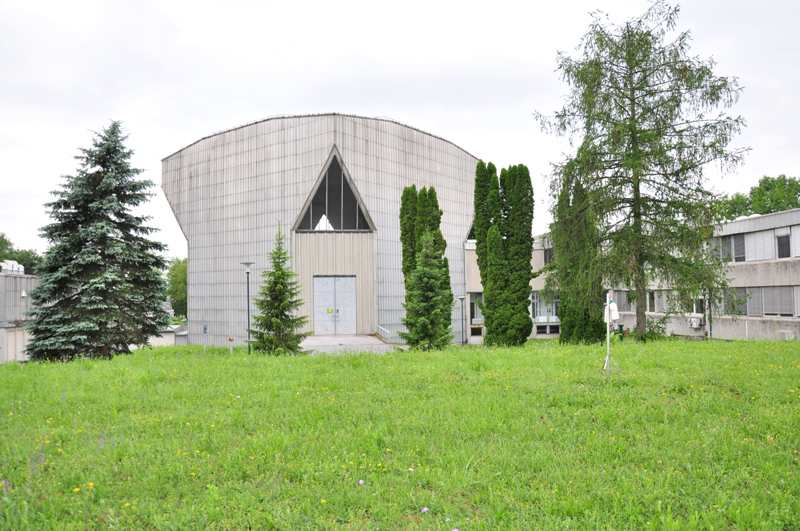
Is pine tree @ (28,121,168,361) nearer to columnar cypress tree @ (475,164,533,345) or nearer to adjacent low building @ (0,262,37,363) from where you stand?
columnar cypress tree @ (475,164,533,345)

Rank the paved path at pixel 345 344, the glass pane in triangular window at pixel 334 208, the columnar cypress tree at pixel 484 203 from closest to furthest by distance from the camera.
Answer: the columnar cypress tree at pixel 484 203 < the paved path at pixel 345 344 < the glass pane in triangular window at pixel 334 208

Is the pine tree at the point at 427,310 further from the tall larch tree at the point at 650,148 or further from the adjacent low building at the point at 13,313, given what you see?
the adjacent low building at the point at 13,313

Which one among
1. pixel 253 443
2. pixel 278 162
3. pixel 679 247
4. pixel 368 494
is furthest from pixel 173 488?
pixel 278 162

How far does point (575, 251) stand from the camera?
57.8 ft

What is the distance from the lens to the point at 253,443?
20.9 ft

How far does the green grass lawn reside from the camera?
4672 mm

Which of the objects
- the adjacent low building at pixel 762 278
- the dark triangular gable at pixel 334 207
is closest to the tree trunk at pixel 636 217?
the adjacent low building at pixel 762 278

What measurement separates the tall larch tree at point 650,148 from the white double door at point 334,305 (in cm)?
1932

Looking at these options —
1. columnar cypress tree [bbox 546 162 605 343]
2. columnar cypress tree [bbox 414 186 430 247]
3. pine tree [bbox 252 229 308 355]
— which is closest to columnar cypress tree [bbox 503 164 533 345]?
columnar cypress tree [bbox 546 162 605 343]

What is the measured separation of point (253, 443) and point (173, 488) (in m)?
1.20

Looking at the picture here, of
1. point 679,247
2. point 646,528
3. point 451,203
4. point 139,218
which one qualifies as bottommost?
point 646,528

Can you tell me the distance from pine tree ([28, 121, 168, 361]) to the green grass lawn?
904 cm

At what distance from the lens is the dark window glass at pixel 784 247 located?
26.8 metres

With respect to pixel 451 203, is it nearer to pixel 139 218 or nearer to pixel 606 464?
pixel 139 218
